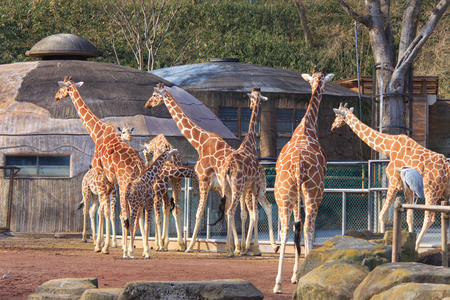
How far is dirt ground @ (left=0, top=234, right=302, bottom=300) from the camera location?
9883 millimetres

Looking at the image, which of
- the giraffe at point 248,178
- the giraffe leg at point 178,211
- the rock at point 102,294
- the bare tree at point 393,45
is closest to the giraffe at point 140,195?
the giraffe at point 248,178

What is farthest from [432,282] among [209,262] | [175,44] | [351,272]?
[175,44]

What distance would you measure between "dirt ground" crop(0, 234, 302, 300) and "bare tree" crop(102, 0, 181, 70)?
1539cm

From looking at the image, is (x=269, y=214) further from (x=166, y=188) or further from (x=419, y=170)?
(x=419, y=170)

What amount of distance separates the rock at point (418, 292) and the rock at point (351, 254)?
218 cm

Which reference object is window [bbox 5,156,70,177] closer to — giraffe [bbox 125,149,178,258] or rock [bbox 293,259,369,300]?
giraffe [bbox 125,149,178,258]

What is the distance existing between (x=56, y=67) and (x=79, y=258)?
368 inches

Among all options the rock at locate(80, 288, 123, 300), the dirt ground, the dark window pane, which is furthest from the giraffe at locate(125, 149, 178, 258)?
the dark window pane

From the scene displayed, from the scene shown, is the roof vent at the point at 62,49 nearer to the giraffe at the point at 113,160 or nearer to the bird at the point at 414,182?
the giraffe at the point at 113,160

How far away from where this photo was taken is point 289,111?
77.2 feet

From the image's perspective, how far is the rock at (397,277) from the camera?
7.22 metres

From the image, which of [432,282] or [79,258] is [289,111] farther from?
[432,282]

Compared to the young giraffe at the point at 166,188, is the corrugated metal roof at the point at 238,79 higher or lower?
higher

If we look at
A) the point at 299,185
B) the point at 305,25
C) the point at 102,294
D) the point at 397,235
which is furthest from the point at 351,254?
the point at 305,25
